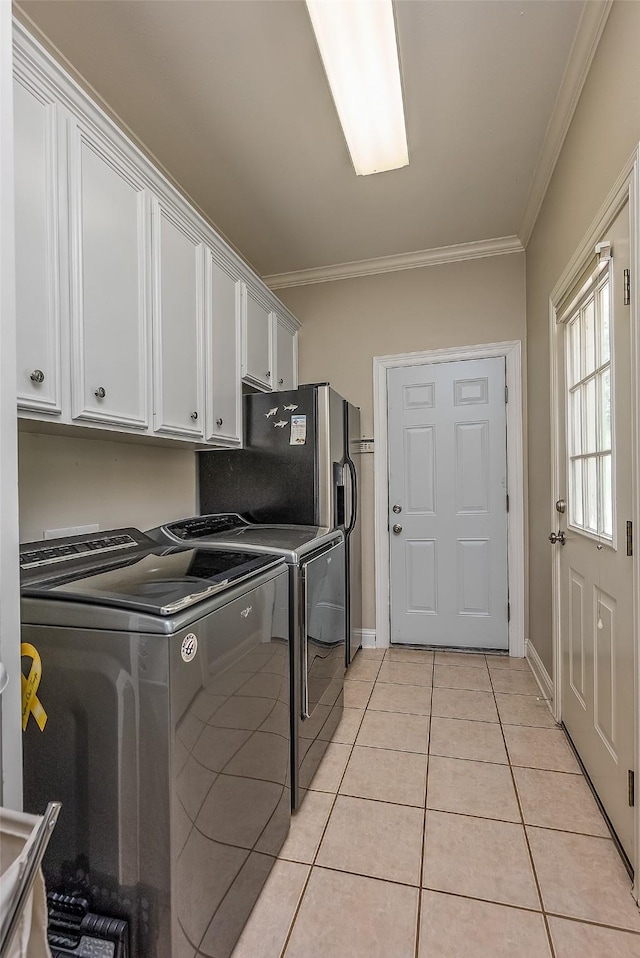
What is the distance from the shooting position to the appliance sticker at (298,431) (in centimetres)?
254

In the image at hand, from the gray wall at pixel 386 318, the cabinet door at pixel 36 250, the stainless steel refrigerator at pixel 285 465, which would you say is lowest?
the stainless steel refrigerator at pixel 285 465

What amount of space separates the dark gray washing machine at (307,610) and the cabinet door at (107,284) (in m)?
0.66

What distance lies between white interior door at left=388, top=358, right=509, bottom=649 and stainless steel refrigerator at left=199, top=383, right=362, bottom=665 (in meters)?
0.73

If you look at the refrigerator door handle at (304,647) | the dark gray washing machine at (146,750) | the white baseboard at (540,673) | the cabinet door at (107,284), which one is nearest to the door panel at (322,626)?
the refrigerator door handle at (304,647)

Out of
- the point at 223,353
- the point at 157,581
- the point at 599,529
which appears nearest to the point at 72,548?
the point at 157,581

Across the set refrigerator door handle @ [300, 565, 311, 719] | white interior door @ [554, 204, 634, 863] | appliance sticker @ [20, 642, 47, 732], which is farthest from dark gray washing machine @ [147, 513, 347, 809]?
white interior door @ [554, 204, 634, 863]

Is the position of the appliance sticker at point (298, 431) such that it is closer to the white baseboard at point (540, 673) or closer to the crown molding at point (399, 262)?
the crown molding at point (399, 262)

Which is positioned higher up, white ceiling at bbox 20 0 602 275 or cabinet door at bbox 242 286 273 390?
white ceiling at bbox 20 0 602 275

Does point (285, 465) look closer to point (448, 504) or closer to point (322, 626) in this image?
point (322, 626)

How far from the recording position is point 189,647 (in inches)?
38.6

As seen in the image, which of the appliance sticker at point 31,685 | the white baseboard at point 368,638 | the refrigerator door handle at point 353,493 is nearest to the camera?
the appliance sticker at point 31,685

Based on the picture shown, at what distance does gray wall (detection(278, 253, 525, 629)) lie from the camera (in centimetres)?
317

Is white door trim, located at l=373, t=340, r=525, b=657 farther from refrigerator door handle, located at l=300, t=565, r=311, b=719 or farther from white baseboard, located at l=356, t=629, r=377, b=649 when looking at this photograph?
refrigerator door handle, located at l=300, t=565, r=311, b=719

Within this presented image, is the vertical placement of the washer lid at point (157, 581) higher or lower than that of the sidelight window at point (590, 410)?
lower
